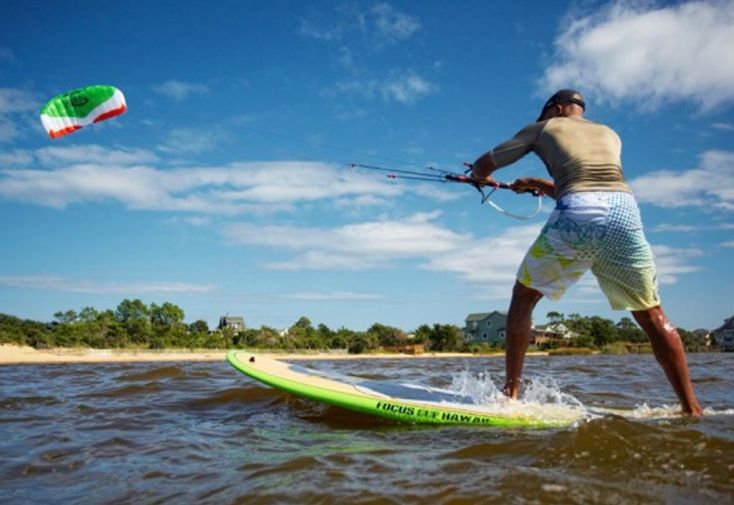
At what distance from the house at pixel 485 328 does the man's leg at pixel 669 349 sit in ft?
241

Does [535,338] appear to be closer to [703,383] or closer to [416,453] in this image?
[703,383]

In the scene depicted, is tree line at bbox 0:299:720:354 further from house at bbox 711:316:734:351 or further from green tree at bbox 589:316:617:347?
house at bbox 711:316:734:351

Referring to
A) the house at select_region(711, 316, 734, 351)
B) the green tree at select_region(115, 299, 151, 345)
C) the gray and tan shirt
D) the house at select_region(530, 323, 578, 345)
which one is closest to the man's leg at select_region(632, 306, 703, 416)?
the gray and tan shirt

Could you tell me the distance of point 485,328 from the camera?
7894 cm

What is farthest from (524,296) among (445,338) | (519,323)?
(445,338)

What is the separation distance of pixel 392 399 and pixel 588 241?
162 centimetres

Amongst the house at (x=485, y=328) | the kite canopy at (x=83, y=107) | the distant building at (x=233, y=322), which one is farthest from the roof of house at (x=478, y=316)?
the kite canopy at (x=83, y=107)

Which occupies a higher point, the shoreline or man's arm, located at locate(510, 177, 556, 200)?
man's arm, located at locate(510, 177, 556, 200)

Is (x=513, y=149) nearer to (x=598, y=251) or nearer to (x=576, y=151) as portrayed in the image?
(x=576, y=151)

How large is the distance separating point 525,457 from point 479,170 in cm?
198

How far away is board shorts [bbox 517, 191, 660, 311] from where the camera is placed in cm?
303

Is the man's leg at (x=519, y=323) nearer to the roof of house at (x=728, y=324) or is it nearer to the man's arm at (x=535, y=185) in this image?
the man's arm at (x=535, y=185)

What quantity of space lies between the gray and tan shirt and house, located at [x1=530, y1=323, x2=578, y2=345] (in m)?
71.9

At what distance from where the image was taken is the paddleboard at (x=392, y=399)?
10.9ft
